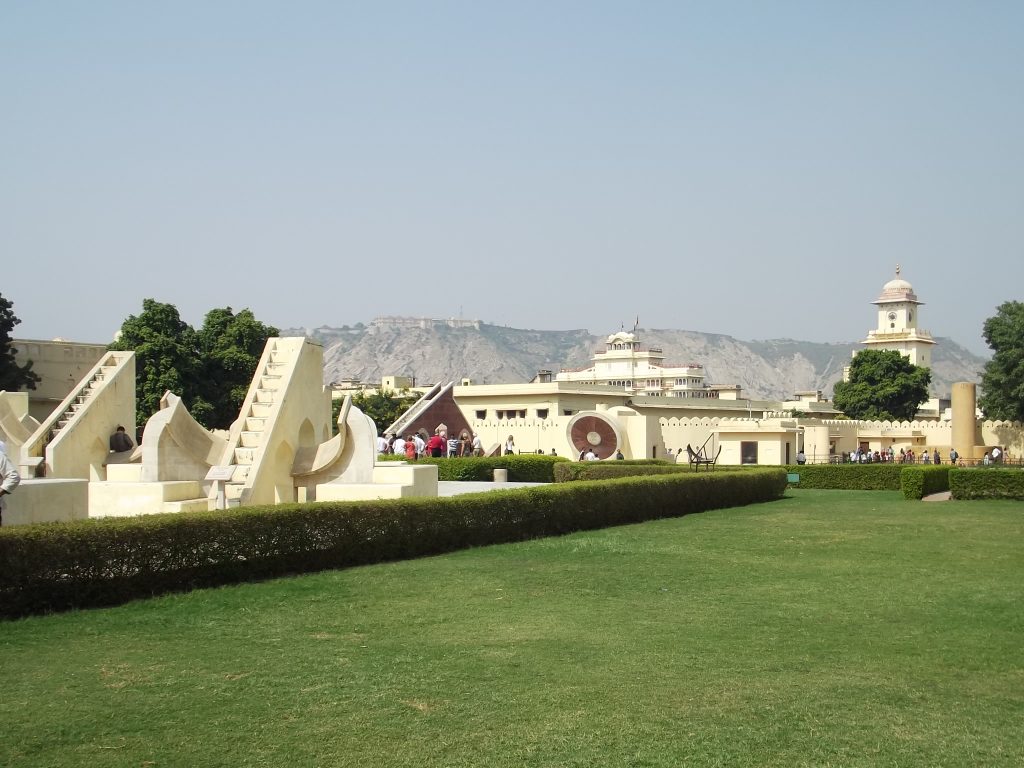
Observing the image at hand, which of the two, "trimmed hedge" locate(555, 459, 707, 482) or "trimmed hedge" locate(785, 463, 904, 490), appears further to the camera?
"trimmed hedge" locate(785, 463, 904, 490)

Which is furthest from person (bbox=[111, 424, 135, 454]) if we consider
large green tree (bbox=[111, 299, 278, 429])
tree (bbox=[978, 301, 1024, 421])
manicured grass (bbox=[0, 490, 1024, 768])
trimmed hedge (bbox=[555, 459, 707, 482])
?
tree (bbox=[978, 301, 1024, 421])

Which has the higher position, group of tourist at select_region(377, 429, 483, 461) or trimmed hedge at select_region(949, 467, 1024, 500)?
group of tourist at select_region(377, 429, 483, 461)

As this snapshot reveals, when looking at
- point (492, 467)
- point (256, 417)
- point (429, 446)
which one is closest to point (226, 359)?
point (429, 446)

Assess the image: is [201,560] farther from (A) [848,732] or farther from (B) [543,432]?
(B) [543,432]

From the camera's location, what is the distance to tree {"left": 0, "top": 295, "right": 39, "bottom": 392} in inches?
1533

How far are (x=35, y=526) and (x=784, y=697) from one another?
231 inches

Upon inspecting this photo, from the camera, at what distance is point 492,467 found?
2731 cm

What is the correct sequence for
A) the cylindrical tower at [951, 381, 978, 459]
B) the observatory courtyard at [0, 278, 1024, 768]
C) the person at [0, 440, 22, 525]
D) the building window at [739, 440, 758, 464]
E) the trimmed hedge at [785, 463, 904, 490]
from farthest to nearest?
1. the cylindrical tower at [951, 381, 978, 459]
2. the building window at [739, 440, 758, 464]
3. the trimmed hedge at [785, 463, 904, 490]
4. the person at [0, 440, 22, 525]
5. the observatory courtyard at [0, 278, 1024, 768]

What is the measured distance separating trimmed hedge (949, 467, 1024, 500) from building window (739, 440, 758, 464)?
1461 cm

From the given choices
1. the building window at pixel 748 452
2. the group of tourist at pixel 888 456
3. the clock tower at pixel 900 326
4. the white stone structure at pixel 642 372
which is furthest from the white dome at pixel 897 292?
the building window at pixel 748 452

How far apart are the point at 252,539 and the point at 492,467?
16.7m

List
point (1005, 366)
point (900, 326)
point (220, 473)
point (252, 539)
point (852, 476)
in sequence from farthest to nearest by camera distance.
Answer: point (900, 326) → point (1005, 366) → point (852, 476) → point (220, 473) → point (252, 539)

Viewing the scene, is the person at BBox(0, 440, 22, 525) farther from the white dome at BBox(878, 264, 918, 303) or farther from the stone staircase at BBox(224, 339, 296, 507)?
the white dome at BBox(878, 264, 918, 303)

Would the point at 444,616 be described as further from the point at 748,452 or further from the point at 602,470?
the point at 748,452
